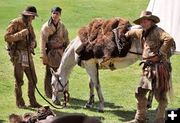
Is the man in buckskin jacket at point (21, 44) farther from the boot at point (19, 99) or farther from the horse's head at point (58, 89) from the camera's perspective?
the horse's head at point (58, 89)

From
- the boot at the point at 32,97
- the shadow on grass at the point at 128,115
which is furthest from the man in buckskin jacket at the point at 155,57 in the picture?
the boot at the point at 32,97

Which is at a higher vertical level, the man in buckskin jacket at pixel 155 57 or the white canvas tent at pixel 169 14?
the white canvas tent at pixel 169 14

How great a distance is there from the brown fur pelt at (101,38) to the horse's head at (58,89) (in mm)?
831

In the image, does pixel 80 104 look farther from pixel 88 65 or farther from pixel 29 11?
pixel 29 11

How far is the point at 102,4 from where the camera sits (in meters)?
24.3

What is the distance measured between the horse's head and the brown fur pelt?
831 mm

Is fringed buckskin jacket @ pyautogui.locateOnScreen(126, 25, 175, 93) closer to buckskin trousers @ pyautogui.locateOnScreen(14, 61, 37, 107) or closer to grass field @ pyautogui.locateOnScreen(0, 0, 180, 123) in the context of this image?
grass field @ pyautogui.locateOnScreen(0, 0, 180, 123)

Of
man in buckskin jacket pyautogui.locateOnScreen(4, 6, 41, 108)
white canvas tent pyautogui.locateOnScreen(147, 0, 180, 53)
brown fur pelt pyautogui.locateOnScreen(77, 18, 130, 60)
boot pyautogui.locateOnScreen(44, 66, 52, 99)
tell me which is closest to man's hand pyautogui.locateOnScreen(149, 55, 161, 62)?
white canvas tent pyautogui.locateOnScreen(147, 0, 180, 53)

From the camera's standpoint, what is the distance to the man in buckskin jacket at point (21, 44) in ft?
30.2

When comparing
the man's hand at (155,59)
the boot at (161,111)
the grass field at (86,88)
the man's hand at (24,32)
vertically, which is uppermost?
the man's hand at (24,32)

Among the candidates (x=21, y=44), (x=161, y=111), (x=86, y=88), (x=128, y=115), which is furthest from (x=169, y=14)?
(x=86, y=88)

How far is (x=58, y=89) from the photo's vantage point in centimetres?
1015

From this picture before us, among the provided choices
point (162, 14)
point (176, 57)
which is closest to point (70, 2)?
point (176, 57)

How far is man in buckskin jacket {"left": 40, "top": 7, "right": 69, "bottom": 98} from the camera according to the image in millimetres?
10242
